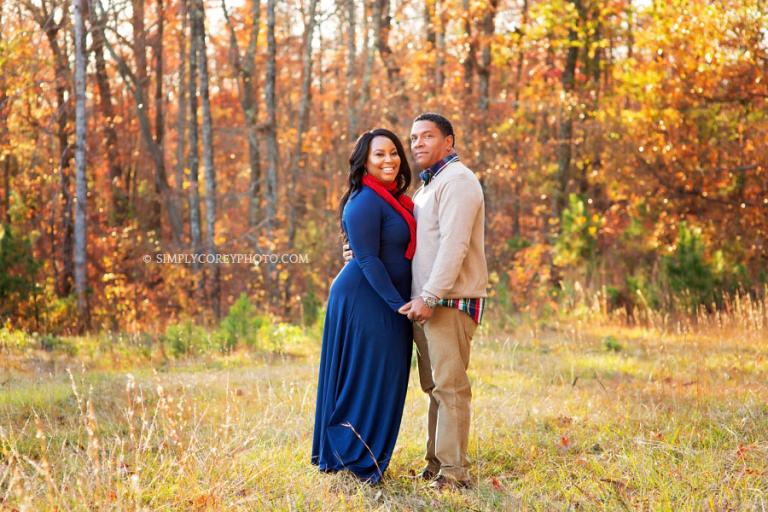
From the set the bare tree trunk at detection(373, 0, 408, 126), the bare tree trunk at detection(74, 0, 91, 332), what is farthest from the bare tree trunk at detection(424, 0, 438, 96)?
the bare tree trunk at detection(74, 0, 91, 332)

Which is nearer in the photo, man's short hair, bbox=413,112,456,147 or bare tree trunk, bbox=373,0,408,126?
man's short hair, bbox=413,112,456,147

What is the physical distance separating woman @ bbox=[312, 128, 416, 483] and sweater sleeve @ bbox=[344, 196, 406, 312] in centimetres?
1

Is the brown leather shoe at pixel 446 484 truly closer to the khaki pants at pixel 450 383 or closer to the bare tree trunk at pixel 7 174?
the khaki pants at pixel 450 383

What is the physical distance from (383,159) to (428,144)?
264 millimetres

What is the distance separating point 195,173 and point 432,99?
486 cm

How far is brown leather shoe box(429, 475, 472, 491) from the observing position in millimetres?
4543

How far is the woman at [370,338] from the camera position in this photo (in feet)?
15.1

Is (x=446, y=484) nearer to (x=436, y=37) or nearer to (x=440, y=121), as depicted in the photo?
(x=440, y=121)

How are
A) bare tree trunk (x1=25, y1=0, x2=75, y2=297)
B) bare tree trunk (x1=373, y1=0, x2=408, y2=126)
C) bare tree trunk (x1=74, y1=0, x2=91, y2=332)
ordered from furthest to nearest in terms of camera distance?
bare tree trunk (x1=373, y1=0, x2=408, y2=126)
bare tree trunk (x1=25, y1=0, x2=75, y2=297)
bare tree trunk (x1=74, y1=0, x2=91, y2=332)

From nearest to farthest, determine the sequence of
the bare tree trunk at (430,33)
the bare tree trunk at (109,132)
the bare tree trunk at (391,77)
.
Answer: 1. the bare tree trunk at (391,77)
2. the bare tree trunk at (109,132)
3. the bare tree trunk at (430,33)

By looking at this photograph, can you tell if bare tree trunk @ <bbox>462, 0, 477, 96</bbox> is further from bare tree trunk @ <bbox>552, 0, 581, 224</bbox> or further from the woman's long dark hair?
the woman's long dark hair

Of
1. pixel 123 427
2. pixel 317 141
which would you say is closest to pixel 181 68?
pixel 317 141

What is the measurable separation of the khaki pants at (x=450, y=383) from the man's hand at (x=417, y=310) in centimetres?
→ 13

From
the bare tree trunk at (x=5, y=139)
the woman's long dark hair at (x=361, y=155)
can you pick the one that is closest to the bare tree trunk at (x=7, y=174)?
the bare tree trunk at (x=5, y=139)
